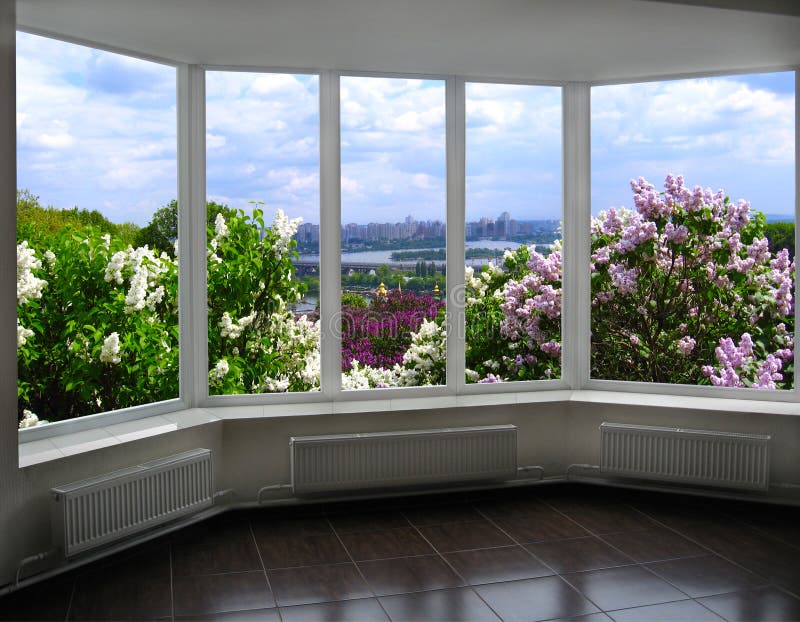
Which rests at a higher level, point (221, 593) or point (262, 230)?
point (262, 230)


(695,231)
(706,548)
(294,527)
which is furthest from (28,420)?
(695,231)

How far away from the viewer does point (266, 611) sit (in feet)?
11.0

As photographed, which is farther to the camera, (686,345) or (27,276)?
(686,345)

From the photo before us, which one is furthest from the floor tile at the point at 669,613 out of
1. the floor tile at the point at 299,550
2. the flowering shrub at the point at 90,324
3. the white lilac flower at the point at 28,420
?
the white lilac flower at the point at 28,420

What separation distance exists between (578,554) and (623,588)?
433mm

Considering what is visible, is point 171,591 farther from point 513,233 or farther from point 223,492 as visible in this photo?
point 513,233

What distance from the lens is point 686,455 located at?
4707 millimetres

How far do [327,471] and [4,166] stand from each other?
233cm

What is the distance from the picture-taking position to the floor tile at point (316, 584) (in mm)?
3494

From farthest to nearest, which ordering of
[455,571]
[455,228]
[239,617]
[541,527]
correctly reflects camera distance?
[455,228] → [541,527] → [455,571] → [239,617]

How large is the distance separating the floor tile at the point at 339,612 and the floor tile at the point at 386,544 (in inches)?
20.1

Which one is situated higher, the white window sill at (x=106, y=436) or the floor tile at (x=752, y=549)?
the white window sill at (x=106, y=436)

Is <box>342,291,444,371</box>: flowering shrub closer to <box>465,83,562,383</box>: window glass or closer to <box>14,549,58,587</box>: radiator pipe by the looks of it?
<box>465,83,562,383</box>: window glass

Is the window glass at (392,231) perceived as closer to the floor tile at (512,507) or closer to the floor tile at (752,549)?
the floor tile at (512,507)
